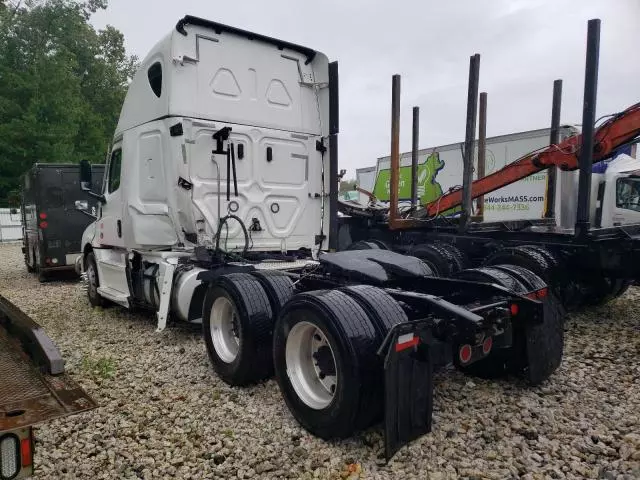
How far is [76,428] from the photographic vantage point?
11.0 feet

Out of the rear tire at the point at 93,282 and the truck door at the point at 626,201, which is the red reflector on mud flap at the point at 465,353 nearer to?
the rear tire at the point at 93,282

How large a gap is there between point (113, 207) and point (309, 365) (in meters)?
4.51

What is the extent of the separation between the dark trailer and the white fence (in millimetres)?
16725

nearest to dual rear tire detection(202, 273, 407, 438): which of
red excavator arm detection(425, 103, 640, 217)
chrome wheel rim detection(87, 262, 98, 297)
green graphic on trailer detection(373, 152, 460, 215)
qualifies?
chrome wheel rim detection(87, 262, 98, 297)

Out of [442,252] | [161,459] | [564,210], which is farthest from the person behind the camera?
[564,210]

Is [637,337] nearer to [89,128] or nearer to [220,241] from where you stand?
[220,241]

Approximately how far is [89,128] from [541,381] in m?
32.2

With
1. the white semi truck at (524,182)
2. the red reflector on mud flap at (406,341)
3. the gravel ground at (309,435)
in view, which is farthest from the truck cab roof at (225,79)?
the white semi truck at (524,182)

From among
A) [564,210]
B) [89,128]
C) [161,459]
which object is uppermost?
[89,128]

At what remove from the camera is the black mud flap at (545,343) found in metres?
3.51

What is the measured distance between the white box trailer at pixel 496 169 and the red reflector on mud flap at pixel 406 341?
381 inches

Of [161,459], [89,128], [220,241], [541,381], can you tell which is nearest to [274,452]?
[161,459]

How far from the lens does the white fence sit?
2420cm

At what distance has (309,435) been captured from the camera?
10.4 ft
